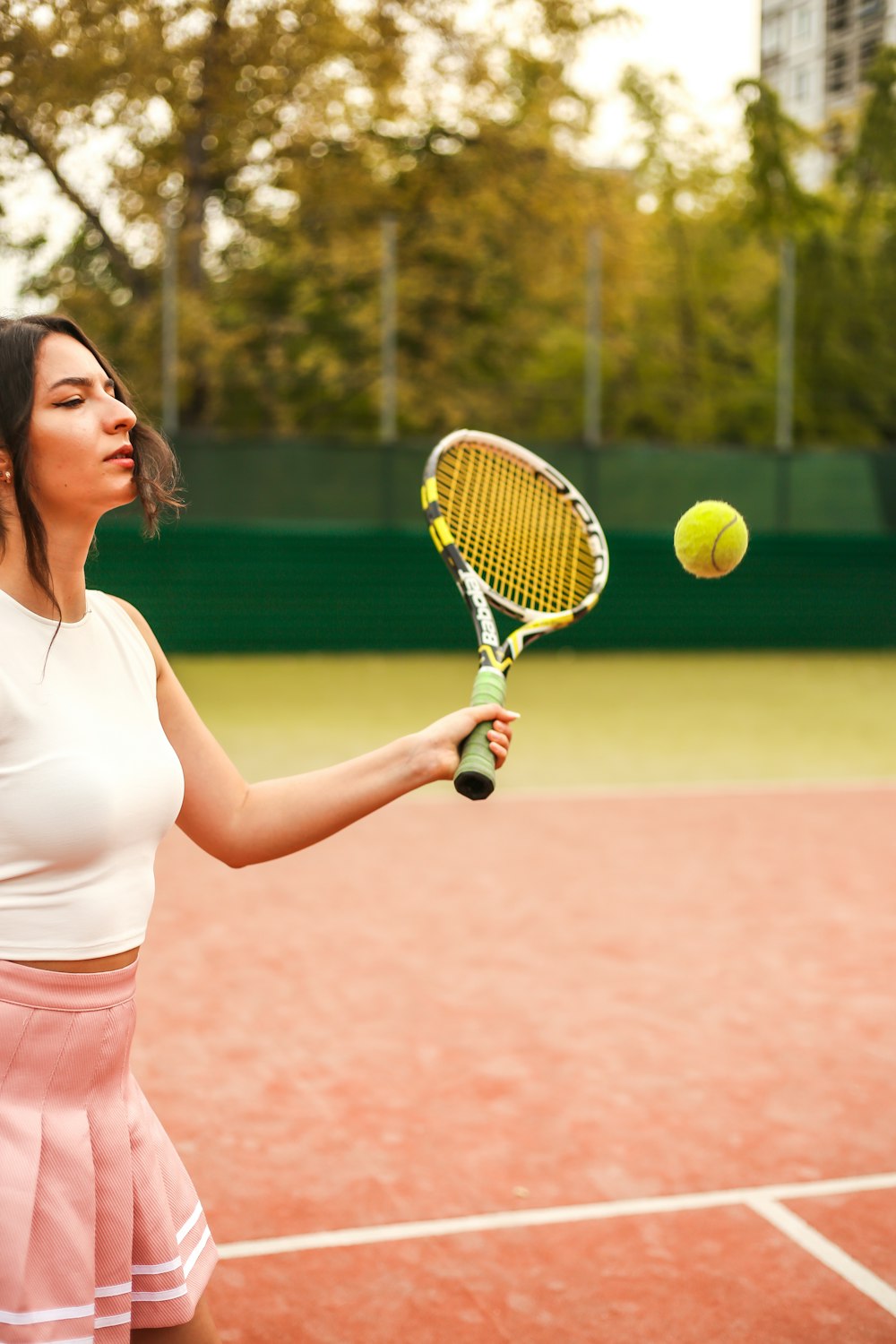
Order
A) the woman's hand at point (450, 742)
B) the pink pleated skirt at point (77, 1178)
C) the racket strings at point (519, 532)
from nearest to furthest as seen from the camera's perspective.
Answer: the pink pleated skirt at point (77, 1178) < the woman's hand at point (450, 742) < the racket strings at point (519, 532)

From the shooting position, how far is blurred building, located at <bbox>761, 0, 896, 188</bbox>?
4.37 metres

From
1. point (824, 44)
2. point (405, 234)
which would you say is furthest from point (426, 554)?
point (824, 44)

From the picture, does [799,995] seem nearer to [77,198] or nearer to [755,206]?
[77,198]

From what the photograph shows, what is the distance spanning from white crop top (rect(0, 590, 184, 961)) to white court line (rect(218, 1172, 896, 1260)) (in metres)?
1.33

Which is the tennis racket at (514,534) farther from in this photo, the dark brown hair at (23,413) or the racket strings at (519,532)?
the dark brown hair at (23,413)

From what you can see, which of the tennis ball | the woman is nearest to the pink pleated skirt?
the woman

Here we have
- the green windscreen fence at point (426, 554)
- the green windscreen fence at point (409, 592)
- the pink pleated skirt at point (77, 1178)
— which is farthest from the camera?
the green windscreen fence at point (426, 554)

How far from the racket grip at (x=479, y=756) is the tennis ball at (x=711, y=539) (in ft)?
1.95

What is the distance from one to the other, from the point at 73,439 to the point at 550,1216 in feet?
6.63

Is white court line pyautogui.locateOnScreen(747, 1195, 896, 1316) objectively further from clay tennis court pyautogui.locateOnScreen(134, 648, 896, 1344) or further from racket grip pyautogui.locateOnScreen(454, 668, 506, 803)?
racket grip pyautogui.locateOnScreen(454, 668, 506, 803)

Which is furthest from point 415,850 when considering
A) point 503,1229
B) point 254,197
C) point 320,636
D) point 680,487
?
point 254,197

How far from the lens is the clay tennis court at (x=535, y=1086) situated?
9.37 ft

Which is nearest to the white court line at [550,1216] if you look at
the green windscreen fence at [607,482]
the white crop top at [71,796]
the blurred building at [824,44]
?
the white crop top at [71,796]

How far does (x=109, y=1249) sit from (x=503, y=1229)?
1.43 metres
